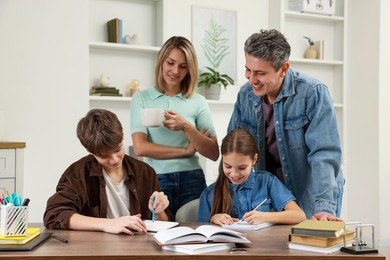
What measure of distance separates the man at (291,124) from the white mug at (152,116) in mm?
402

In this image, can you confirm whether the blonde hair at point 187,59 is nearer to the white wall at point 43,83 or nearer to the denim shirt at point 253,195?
the denim shirt at point 253,195

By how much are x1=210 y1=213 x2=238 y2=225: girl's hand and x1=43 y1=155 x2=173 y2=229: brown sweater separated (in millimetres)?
203

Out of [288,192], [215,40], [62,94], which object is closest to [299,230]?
[288,192]

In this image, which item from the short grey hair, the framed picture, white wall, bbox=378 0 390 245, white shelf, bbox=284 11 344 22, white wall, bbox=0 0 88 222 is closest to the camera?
the short grey hair

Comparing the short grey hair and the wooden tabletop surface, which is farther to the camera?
the wooden tabletop surface

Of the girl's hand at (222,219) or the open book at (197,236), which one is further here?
the girl's hand at (222,219)

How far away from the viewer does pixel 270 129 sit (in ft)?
8.16

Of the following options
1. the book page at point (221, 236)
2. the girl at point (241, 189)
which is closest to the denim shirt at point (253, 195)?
the girl at point (241, 189)

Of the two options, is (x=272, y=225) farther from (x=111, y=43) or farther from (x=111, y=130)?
(x=111, y=43)

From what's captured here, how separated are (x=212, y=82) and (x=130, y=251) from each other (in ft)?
11.1

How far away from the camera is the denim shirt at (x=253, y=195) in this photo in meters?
2.29

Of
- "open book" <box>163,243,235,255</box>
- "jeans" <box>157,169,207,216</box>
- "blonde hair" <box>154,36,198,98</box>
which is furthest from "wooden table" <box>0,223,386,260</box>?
"blonde hair" <box>154,36,198,98</box>

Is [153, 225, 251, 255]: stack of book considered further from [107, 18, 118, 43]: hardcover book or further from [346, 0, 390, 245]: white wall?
[346, 0, 390, 245]: white wall

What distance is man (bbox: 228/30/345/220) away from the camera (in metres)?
2.21
